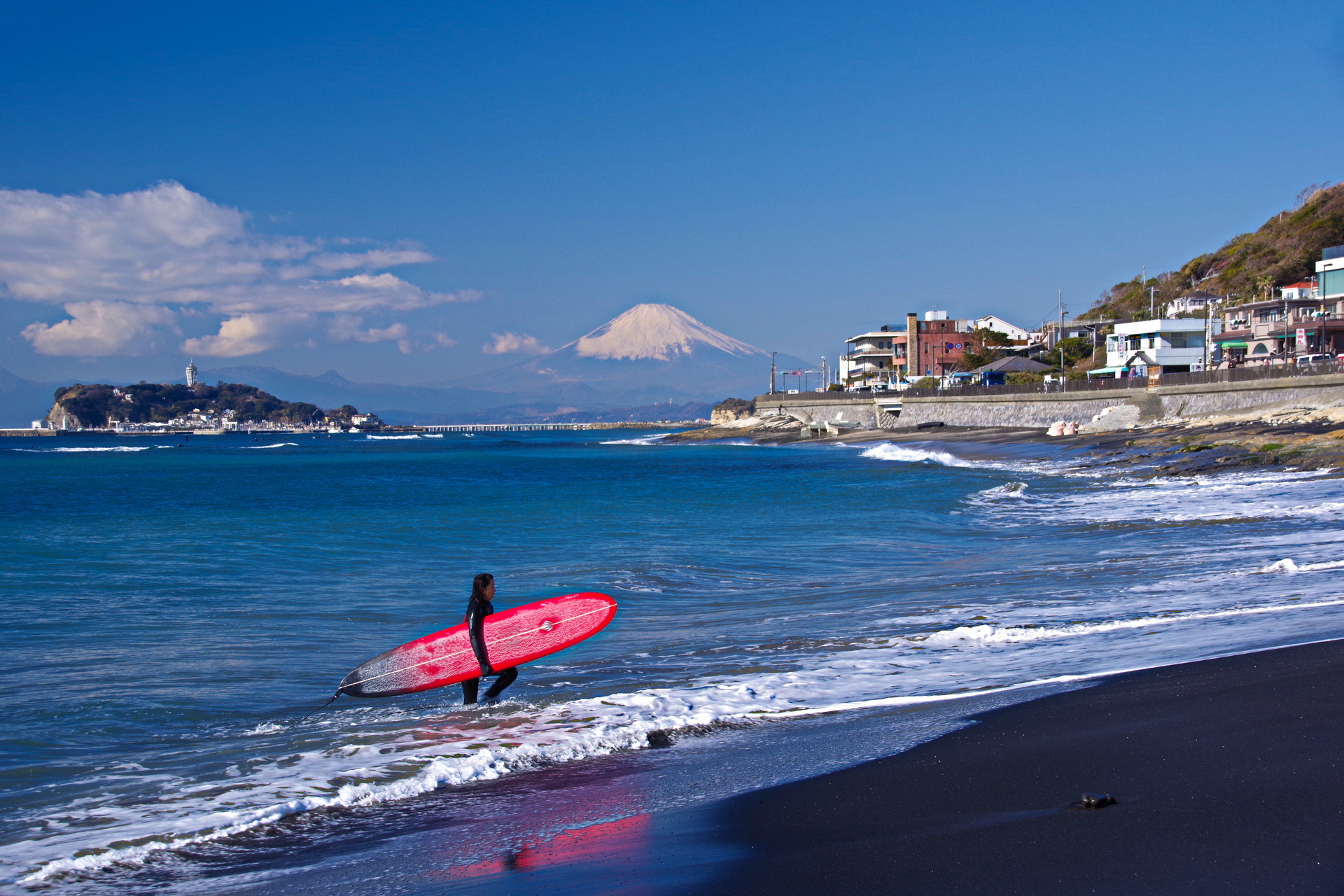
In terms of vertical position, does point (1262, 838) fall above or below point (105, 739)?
A: above

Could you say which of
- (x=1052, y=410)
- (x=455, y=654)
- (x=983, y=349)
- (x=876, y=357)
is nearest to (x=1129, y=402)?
(x=1052, y=410)

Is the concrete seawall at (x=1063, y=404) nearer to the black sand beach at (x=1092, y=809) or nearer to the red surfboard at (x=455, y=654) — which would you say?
the black sand beach at (x=1092, y=809)

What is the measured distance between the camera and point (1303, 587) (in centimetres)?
1121

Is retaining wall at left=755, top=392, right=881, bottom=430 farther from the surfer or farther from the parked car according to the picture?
the surfer

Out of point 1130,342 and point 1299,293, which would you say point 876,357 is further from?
point 1299,293

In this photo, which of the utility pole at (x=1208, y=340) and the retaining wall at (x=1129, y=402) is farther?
the utility pole at (x=1208, y=340)

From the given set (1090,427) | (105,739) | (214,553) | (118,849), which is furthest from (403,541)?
(1090,427)

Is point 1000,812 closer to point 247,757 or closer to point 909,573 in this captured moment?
point 247,757

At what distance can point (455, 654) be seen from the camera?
28.9 ft

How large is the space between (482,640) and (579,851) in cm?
394

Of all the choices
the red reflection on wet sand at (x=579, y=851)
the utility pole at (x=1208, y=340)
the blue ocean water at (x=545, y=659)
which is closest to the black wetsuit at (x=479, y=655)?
the blue ocean water at (x=545, y=659)

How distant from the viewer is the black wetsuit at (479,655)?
8.57m

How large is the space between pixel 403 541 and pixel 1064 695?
1963 centimetres

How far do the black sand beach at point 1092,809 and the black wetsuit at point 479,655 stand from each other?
3.72 meters
